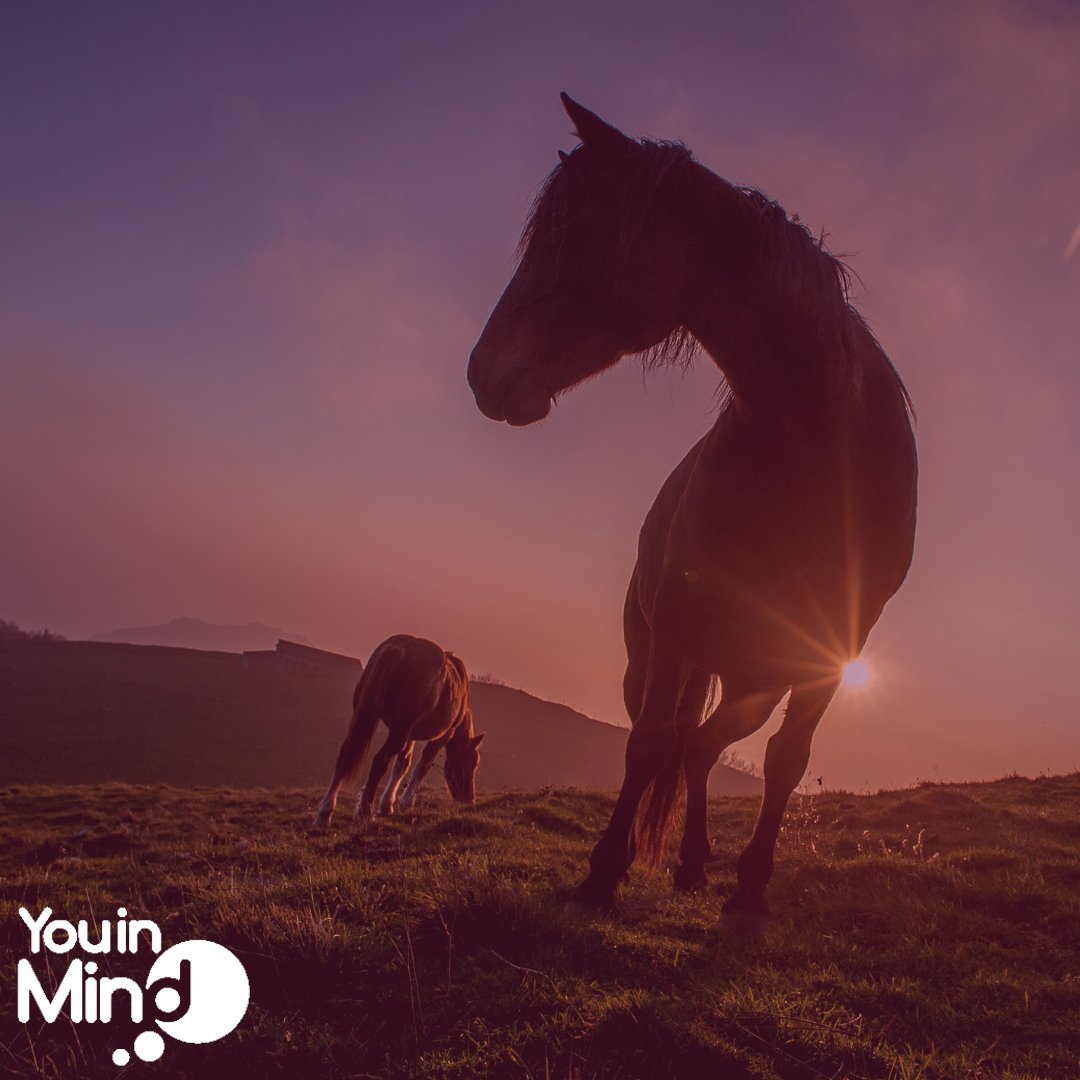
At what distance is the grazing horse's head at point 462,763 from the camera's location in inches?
583

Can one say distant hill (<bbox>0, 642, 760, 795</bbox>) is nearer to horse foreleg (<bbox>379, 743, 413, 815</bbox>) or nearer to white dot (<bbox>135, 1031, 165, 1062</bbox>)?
horse foreleg (<bbox>379, 743, 413, 815</bbox>)

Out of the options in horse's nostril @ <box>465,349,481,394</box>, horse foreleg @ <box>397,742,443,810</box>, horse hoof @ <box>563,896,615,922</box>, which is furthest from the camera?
horse foreleg @ <box>397,742,443,810</box>

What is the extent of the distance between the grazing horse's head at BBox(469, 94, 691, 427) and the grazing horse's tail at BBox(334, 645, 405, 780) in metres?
8.17

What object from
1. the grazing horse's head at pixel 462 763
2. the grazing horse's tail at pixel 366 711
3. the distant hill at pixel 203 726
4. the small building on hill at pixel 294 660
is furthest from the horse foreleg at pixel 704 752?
the small building on hill at pixel 294 660

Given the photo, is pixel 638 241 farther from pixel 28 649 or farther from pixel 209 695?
pixel 28 649

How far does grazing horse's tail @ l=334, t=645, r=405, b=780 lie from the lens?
33.6 feet

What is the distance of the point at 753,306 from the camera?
10.5 ft

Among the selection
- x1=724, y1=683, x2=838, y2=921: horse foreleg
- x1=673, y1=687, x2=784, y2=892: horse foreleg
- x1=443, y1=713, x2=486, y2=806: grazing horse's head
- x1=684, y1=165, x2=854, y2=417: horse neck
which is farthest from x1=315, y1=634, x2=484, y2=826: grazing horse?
→ x1=684, y1=165, x2=854, y2=417: horse neck

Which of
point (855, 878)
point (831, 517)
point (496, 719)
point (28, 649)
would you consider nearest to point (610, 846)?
point (831, 517)

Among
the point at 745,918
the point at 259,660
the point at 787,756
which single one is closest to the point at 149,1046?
the point at 745,918

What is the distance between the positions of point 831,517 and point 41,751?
36.3 metres

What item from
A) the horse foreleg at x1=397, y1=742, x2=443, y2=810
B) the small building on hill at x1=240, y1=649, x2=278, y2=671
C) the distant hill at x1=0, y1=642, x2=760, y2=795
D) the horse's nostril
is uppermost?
the horse's nostril

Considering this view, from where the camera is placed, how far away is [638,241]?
301 cm

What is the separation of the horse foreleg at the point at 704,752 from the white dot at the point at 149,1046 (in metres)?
3.56
